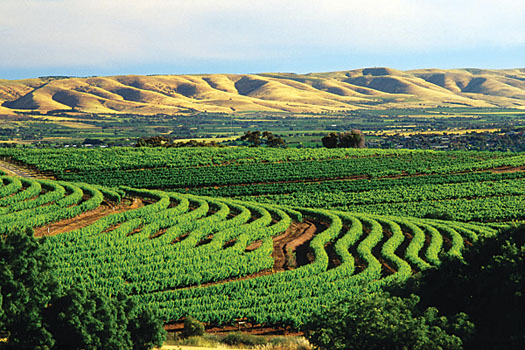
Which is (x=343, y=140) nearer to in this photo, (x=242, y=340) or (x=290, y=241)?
(x=290, y=241)

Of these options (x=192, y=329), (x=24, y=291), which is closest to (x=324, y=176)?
(x=192, y=329)

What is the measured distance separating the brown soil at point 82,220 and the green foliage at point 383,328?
112ft

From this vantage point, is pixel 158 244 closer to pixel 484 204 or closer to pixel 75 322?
pixel 75 322

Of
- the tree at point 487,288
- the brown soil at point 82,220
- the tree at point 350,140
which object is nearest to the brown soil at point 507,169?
the tree at point 350,140

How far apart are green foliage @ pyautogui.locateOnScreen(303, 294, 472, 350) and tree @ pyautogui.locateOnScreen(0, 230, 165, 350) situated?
7293 millimetres

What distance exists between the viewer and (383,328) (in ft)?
Answer: 68.4

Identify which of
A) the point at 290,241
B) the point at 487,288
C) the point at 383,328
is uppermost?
the point at 487,288

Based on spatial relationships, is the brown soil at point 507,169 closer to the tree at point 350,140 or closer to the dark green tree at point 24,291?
the tree at point 350,140

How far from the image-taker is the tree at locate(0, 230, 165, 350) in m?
21.2

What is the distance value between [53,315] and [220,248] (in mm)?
24919

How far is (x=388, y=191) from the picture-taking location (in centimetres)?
8031

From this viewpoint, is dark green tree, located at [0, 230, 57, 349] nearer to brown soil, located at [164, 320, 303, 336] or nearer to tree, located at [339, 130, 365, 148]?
brown soil, located at [164, 320, 303, 336]

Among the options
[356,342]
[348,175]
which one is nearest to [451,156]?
[348,175]

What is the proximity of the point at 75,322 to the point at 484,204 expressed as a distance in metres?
63.8
